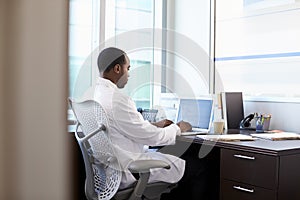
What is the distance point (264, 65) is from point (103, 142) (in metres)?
1.39

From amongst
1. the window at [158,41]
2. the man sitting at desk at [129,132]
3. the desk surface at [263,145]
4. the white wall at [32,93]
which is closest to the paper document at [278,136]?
the desk surface at [263,145]

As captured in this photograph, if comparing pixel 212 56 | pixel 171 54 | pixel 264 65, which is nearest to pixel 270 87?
pixel 264 65

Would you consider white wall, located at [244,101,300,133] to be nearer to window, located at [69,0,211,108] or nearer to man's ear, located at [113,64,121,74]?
window, located at [69,0,211,108]

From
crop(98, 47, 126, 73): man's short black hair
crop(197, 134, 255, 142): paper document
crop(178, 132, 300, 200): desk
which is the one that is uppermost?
crop(98, 47, 126, 73): man's short black hair

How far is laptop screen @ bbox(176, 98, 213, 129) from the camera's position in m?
2.36

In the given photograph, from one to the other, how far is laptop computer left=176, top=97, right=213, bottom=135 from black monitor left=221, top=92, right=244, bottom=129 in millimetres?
164

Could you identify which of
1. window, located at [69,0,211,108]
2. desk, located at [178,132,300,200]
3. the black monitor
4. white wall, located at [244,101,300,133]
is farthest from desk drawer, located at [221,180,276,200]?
window, located at [69,0,211,108]

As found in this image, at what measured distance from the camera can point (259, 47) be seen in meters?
2.56

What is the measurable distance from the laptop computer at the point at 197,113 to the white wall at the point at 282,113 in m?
0.42

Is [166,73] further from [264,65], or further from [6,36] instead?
[6,36]

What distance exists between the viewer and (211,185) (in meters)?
2.12

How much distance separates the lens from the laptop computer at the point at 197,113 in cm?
235

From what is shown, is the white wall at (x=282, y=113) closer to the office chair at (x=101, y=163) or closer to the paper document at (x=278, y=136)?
the paper document at (x=278, y=136)

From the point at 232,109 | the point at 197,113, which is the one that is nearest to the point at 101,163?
the point at 197,113
